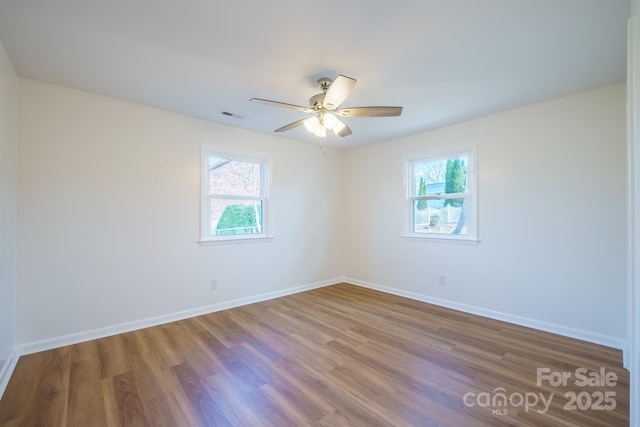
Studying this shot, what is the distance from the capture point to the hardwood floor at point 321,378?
1.80 meters

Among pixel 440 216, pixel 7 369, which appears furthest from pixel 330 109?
pixel 7 369

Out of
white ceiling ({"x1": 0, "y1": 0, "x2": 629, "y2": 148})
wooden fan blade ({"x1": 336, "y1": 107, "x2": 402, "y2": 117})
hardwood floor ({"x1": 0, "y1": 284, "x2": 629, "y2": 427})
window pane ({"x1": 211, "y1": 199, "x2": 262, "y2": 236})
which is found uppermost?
white ceiling ({"x1": 0, "y1": 0, "x2": 629, "y2": 148})

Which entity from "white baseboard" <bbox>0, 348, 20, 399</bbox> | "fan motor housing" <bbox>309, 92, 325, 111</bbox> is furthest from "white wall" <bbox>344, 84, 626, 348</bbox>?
"white baseboard" <bbox>0, 348, 20, 399</bbox>

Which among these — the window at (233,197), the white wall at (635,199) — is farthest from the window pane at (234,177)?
the white wall at (635,199)

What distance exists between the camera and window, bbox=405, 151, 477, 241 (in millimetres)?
3725

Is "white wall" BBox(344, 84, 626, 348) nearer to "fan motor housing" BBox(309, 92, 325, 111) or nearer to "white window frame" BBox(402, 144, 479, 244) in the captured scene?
"white window frame" BBox(402, 144, 479, 244)

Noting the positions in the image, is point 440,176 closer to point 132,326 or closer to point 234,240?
point 234,240

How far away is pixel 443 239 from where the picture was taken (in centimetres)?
392

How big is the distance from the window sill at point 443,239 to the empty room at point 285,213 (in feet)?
0.10

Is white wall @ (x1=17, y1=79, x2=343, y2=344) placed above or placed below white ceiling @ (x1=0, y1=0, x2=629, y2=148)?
below

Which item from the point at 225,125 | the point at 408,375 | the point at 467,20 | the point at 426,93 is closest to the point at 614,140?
the point at 426,93

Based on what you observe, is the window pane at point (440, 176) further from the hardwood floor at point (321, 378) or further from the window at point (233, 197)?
the window at point (233, 197)

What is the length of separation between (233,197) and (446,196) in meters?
2.96

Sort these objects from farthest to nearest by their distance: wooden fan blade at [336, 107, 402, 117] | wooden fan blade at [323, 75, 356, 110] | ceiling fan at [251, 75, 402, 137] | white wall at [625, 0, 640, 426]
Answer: wooden fan blade at [336, 107, 402, 117] → ceiling fan at [251, 75, 402, 137] → wooden fan blade at [323, 75, 356, 110] → white wall at [625, 0, 640, 426]
